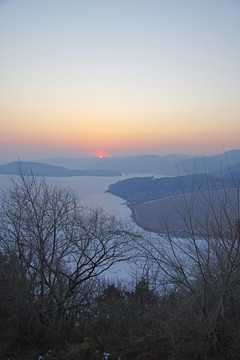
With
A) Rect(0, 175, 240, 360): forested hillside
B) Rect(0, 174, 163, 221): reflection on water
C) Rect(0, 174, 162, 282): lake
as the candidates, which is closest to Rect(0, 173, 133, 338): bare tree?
Rect(0, 175, 240, 360): forested hillside

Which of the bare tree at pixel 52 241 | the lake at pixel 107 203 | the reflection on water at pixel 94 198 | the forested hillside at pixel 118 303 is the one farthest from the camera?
the reflection on water at pixel 94 198

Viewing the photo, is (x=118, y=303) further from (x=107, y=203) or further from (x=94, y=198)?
(x=94, y=198)

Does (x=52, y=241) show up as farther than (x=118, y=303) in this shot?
No

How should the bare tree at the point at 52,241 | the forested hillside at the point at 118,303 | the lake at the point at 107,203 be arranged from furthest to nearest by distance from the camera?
the lake at the point at 107,203, the bare tree at the point at 52,241, the forested hillside at the point at 118,303

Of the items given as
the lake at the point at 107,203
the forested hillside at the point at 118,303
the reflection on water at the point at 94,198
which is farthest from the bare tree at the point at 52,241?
the reflection on water at the point at 94,198

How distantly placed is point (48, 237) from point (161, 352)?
3.09 m

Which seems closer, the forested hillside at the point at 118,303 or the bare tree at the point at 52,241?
the forested hillside at the point at 118,303

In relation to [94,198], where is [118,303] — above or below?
below

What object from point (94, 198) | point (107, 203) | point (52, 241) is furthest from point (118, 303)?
point (94, 198)

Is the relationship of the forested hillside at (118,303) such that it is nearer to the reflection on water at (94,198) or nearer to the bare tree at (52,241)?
the bare tree at (52,241)

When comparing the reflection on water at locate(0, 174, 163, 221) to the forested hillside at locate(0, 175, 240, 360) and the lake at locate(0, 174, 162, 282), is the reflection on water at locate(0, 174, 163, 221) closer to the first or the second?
the lake at locate(0, 174, 162, 282)

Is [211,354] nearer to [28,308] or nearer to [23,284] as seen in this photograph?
[28,308]

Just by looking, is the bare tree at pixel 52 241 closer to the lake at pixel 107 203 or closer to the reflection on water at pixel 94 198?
the lake at pixel 107 203

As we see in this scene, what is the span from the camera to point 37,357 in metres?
3.13
